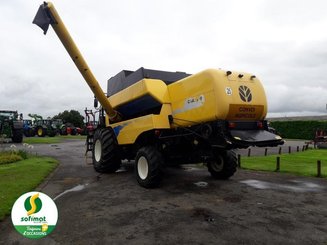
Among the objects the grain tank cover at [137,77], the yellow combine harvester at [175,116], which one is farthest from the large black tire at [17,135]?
the yellow combine harvester at [175,116]

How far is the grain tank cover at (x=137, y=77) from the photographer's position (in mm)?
8469

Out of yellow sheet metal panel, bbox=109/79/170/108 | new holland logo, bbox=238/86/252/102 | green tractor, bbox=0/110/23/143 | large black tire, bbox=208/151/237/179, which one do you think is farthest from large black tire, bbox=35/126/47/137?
new holland logo, bbox=238/86/252/102

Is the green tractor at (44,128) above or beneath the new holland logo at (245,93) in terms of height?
beneath

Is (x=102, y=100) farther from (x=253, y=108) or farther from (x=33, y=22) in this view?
(x=253, y=108)

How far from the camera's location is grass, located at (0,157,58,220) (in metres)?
6.22

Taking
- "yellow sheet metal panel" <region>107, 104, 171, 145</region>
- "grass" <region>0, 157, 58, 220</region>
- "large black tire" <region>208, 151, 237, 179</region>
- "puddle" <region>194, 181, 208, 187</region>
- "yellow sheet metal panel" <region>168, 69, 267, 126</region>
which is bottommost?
"puddle" <region>194, 181, 208, 187</region>

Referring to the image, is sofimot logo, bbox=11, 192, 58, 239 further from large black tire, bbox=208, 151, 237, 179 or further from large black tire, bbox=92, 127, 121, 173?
A: large black tire, bbox=208, 151, 237, 179

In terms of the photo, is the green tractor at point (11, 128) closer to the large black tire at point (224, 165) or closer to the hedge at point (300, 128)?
the large black tire at point (224, 165)

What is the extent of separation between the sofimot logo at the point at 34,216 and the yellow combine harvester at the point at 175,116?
3031 mm

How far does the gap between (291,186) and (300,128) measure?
32204 millimetres

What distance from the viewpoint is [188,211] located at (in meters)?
5.69

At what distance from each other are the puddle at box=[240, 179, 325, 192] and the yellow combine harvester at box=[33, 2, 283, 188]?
793 millimetres

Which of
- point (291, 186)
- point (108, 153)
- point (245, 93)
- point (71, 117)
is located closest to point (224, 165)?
point (291, 186)

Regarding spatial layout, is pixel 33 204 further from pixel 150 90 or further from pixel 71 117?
pixel 71 117
